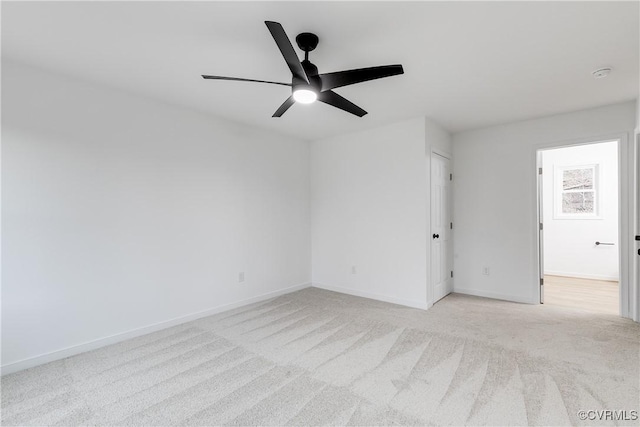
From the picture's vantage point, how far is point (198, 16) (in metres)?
1.90

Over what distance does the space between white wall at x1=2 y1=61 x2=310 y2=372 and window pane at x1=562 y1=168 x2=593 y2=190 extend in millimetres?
5527

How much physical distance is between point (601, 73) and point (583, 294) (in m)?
3.28

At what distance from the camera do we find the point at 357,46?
7.30 ft

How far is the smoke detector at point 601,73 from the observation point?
2586mm

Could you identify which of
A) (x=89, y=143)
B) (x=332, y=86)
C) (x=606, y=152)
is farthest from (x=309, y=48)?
(x=606, y=152)

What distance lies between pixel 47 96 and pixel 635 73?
506cm

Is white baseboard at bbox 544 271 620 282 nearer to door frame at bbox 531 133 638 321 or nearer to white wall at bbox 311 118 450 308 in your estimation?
door frame at bbox 531 133 638 321

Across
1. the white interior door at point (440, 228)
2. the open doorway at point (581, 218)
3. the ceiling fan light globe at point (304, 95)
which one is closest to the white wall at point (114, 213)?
the ceiling fan light globe at point (304, 95)

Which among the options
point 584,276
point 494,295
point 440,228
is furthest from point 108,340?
point 584,276

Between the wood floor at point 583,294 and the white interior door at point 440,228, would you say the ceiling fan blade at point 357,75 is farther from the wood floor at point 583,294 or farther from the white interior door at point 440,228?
the wood floor at point 583,294

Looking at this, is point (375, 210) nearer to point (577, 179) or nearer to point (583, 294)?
point (583, 294)

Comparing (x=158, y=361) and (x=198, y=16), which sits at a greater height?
(x=198, y=16)

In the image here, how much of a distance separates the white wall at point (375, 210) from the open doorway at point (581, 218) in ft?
8.60

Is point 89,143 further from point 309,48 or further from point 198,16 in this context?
point 309,48
